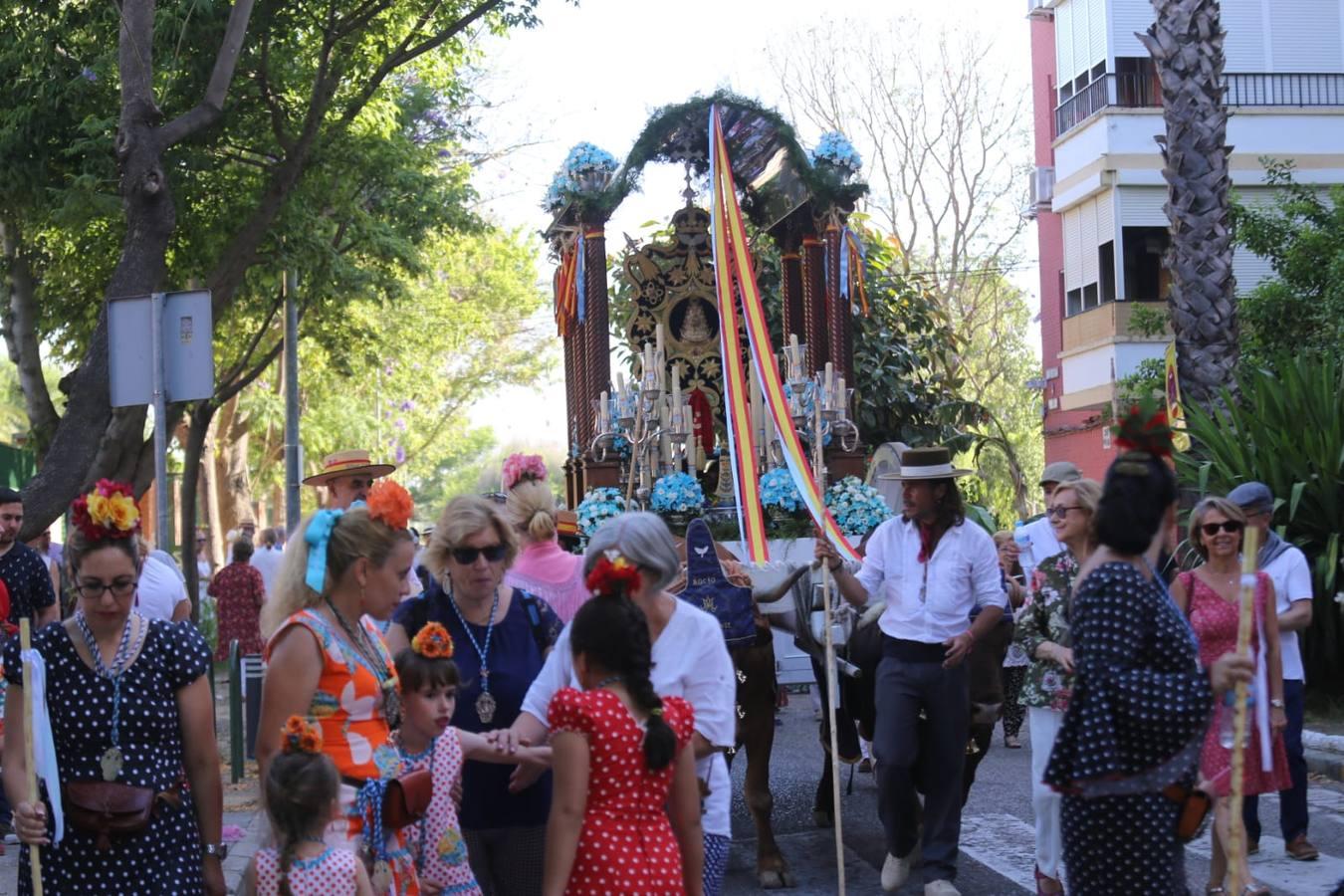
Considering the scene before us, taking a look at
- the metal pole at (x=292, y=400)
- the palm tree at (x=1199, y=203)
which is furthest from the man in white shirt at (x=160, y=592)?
the metal pole at (x=292, y=400)

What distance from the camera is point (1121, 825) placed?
482 centimetres

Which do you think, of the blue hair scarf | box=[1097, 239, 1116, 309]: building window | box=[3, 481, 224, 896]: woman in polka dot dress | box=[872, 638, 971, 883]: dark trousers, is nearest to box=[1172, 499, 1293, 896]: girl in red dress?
box=[872, 638, 971, 883]: dark trousers

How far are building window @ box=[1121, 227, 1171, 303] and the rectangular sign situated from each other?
75.2 ft

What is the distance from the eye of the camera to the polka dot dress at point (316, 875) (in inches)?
177

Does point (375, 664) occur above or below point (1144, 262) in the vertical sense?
below

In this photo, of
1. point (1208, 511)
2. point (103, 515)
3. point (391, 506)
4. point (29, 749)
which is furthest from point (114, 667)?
Answer: point (1208, 511)

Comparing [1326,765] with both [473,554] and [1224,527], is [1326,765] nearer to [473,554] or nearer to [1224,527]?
[1224,527]

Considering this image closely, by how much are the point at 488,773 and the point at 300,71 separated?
1452 centimetres

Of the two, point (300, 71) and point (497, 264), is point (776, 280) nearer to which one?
point (300, 71)

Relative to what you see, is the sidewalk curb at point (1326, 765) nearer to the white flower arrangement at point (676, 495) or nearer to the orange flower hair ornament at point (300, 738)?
the white flower arrangement at point (676, 495)

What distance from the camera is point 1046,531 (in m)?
9.69

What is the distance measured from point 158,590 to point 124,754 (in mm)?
4981

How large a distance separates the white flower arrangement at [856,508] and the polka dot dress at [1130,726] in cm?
856

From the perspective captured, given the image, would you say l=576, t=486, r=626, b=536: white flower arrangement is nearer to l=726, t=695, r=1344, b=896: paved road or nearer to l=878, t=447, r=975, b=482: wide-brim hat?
l=726, t=695, r=1344, b=896: paved road
